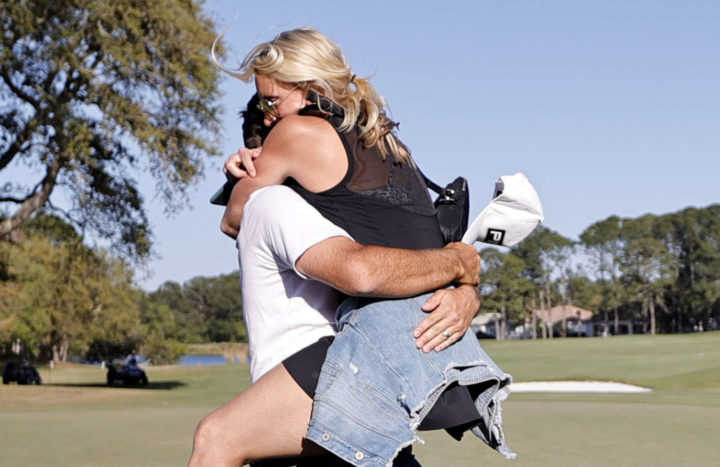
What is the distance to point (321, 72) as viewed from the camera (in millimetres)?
2357

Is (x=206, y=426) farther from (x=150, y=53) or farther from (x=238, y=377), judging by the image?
(x=238, y=377)

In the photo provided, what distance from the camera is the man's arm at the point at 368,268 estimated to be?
204 cm

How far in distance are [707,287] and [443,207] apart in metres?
106

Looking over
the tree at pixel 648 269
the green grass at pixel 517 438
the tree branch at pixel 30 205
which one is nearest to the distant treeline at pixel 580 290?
the tree at pixel 648 269

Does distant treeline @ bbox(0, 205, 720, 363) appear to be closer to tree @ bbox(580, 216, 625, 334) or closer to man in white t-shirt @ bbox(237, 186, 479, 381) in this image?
tree @ bbox(580, 216, 625, 334)

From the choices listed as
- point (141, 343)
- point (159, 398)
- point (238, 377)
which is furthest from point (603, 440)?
point (141, 343)

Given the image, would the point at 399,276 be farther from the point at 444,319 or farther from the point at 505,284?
the point at 505,284

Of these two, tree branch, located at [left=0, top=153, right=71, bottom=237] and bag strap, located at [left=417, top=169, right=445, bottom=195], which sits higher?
tree branch, located at [left=0, top=153, right=71, bottom=237]

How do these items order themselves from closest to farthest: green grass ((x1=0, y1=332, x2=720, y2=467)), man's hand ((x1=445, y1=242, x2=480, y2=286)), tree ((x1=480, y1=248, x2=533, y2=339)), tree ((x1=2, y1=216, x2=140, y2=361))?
man's hand ((x1=445, y1=242, x2=480, y2=286)) → green grass ((x1=0, y1=332, x2=720, y2=467)) → tree ((x1=2, y1=216, x2=140, y2=361)) → tree ((x1=480, y1=248, x2=533, y2=339))

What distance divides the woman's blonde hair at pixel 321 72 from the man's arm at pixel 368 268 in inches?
12.8

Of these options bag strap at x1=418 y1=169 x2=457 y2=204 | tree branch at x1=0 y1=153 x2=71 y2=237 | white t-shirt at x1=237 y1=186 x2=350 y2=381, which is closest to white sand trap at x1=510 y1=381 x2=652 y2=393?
tree branch at x1=0 y1=153 x2=71 y2=237

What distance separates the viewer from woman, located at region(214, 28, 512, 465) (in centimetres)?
200

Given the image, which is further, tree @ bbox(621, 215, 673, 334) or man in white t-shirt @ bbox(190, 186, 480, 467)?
tree @ bbox(621, 215, 673, 334)

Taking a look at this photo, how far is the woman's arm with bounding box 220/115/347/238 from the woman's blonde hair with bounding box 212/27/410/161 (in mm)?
106
